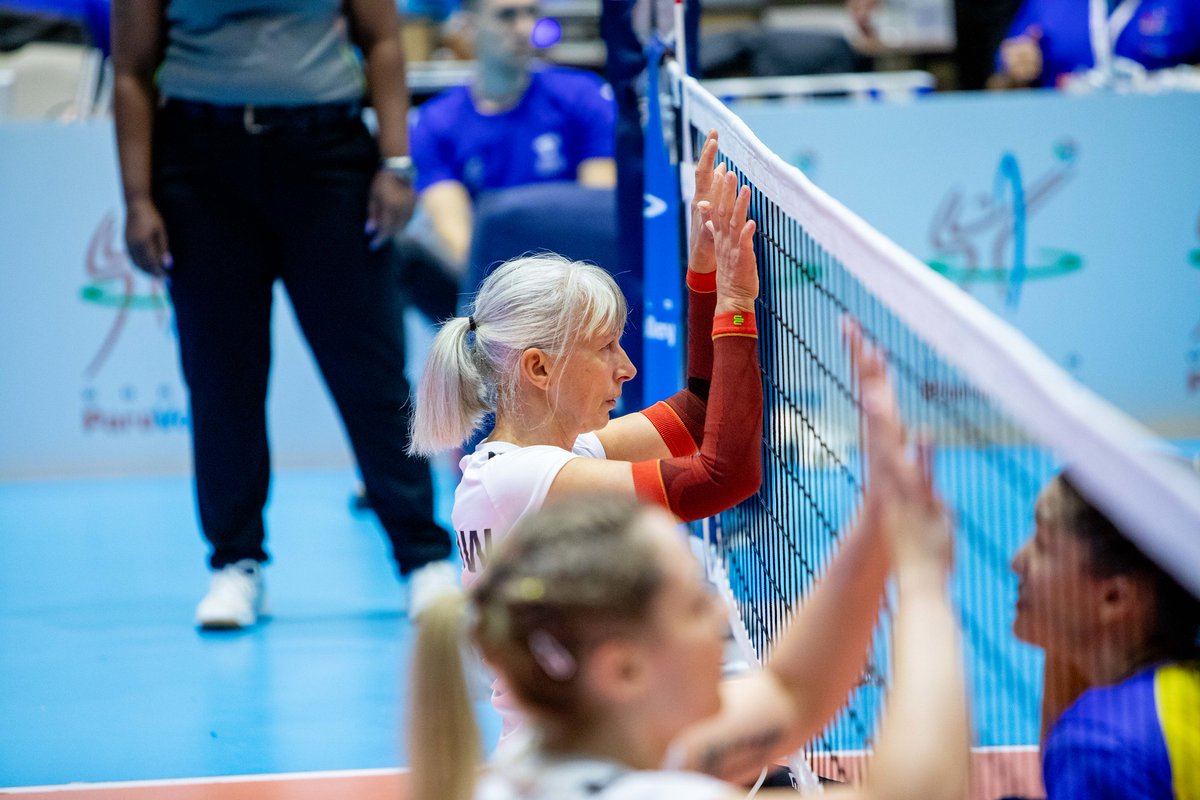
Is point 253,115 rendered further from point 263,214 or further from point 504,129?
point 504,129

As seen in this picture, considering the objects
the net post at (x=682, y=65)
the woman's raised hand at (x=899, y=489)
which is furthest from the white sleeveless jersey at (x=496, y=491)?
the net post at (x=682, y=65)

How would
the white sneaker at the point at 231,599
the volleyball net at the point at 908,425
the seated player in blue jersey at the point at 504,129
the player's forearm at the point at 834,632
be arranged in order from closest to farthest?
1. the volleyball net at the point at 908,425
2. the player's forearm at the point at 834,632
3. the white sneaker at the point at 231,599
4. the seated player in blue jersey at the point at 504,129

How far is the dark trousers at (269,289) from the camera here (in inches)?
156

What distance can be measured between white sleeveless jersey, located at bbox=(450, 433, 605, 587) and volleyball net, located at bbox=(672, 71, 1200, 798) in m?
0.43

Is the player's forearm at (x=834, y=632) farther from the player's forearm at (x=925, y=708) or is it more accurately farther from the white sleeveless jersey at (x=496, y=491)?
the white sleeveless jersey at (x=496, y=491)

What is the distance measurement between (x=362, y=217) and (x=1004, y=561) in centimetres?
279

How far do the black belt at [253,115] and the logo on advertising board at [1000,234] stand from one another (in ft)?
10.7

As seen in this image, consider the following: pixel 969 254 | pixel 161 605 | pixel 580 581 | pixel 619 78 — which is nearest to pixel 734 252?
pixel 580 581

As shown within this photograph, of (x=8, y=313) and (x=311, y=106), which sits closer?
(x=311, y=106)

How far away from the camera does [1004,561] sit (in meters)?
1.60

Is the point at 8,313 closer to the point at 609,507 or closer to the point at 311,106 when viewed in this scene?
the point at 311,106

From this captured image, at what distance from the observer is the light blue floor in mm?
3240

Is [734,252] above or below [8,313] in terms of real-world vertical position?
above

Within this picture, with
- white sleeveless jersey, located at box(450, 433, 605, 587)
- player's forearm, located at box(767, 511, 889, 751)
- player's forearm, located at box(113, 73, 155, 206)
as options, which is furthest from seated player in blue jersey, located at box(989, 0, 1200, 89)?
player's forearm, located at box(767, 511, 889, 751)
